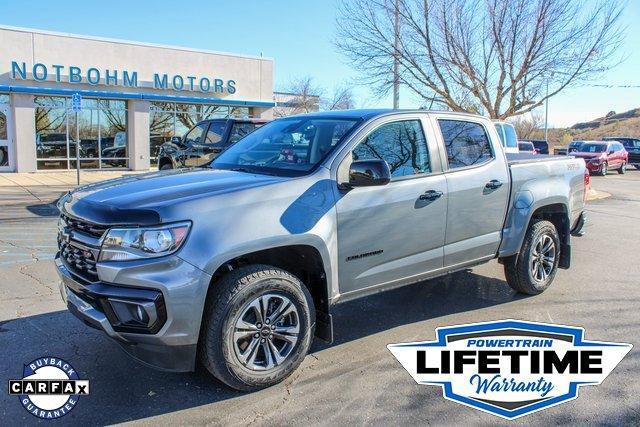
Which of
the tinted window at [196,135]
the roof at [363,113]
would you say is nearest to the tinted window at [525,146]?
the tinted window at [196,135]

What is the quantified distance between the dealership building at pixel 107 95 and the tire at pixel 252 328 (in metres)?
16.5

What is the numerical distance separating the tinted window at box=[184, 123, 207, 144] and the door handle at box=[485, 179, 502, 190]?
7.85 m

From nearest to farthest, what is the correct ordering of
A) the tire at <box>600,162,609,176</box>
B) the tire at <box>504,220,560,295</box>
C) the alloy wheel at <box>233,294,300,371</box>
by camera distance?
the alloy wheel at <box>233,294,300,371</box>
the tire at <box>504,220,560,295</box>
the tire at <box>600,162,609,176</box>

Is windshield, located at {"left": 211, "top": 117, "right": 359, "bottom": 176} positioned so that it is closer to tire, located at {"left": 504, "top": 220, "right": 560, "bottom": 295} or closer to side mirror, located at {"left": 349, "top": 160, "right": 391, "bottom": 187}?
side mirror, located at {"left": 349, "top": 160, "right": 391, "bottom": 187}

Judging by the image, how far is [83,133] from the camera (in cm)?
2161

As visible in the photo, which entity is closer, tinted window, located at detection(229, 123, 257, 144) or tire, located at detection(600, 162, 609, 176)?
tinted window, located at detection(229, 123, 257, 144)

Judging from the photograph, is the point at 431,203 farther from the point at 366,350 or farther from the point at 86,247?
the point at 86,247

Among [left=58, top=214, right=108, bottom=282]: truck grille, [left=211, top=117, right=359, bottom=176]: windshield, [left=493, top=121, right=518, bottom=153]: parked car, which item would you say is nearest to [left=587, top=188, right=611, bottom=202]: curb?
[left=493, top=121, right=518, bottom=153]: parked car

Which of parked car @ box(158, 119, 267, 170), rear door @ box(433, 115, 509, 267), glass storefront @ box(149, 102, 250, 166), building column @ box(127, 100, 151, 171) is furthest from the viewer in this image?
glass storefront @ box(149, 102, 250, 166)

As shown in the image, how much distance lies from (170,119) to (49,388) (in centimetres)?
2080

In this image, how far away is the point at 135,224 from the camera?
3232mm

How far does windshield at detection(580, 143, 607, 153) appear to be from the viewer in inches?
1053

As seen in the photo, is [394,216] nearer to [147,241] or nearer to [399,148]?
[399,148]

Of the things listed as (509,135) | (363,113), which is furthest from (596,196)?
(363,113)
